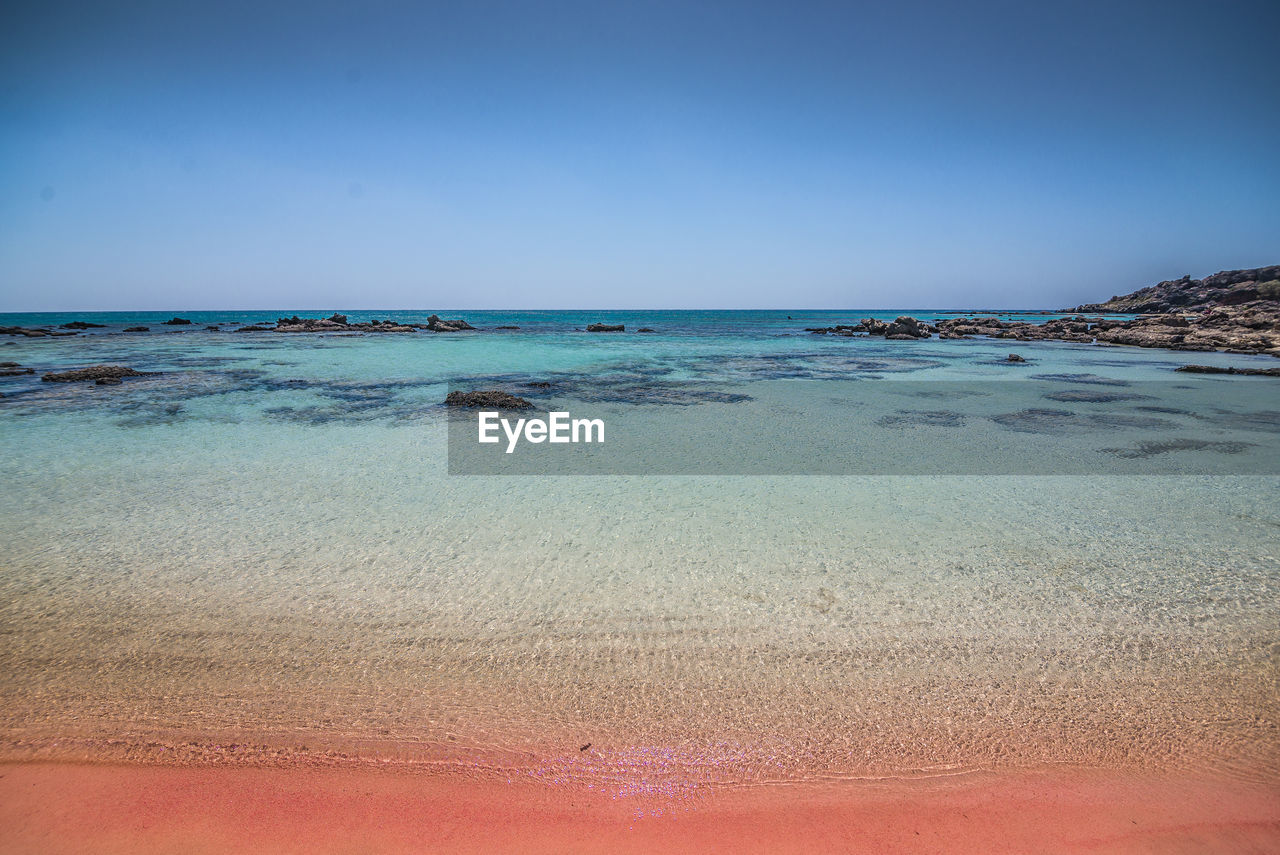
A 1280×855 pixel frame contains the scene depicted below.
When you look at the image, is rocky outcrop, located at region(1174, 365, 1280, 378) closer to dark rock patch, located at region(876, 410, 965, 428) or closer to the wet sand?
dark rock patch, located at region(876, 410, 965, 428)

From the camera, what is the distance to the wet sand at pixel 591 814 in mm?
2275

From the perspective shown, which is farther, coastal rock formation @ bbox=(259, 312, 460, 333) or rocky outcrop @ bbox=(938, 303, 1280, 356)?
coastal rock formation @ bbox=(259, 312, 460, 333)

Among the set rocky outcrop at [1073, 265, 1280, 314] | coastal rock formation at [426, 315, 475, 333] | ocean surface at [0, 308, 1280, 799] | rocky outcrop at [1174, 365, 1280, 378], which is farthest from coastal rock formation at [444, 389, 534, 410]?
rocky outcrop at [1073, 265, 1280, 314]

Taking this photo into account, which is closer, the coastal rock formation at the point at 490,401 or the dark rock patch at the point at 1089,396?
the coastal rock formation at the point at 490,401

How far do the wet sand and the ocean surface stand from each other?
0.10 m

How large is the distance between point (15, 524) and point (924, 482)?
30.9 ft

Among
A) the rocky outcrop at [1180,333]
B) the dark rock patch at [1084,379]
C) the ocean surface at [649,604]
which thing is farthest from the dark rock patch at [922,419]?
the rocky outcrop at [1180,333]

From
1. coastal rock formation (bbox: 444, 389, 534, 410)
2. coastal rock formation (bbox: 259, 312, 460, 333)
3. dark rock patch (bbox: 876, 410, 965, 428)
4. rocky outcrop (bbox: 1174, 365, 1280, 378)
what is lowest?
dark rock patch (bbox: 876, 410, 965, 428)

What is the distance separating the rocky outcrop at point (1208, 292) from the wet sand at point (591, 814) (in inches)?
3385

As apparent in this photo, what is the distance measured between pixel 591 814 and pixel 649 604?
1.72 metres

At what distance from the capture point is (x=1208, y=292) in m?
76.0

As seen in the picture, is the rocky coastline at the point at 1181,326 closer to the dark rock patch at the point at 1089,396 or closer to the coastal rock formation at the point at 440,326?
the dark rock patch at the point at 1089,396

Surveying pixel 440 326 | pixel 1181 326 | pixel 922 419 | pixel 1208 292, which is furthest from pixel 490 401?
pixel 1208 292

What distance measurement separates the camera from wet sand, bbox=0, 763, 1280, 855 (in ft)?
7.47
